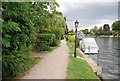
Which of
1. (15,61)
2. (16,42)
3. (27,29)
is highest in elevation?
(27,29)

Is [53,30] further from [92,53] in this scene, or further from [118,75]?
[118,75]

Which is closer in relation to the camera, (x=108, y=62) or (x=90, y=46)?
(x=108, y=62)

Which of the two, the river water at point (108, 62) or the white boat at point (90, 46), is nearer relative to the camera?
the river water at point (108, 62)

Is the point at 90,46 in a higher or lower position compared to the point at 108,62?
higher

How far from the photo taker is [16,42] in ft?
16.4

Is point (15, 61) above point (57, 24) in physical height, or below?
below

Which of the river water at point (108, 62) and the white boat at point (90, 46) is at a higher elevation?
the white boat at point (90, 46)

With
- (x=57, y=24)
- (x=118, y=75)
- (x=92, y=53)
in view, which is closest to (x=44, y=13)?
(x=118, y=75)

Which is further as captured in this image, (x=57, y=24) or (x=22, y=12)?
(x=57, y=24)

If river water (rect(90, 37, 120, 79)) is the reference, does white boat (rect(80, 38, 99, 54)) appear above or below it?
above

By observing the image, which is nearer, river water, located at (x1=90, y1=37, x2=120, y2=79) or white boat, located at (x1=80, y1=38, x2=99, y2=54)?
river water, located at (x1=90, y1=37, x2=120, y2=79)

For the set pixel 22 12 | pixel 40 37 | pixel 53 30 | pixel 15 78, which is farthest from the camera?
pixel 53 30

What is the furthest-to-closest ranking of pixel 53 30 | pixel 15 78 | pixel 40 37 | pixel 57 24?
pixel 57 24
pixel 53 30
pixel 40 37
pixel 15 78

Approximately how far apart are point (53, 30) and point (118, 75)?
45.7 feet
